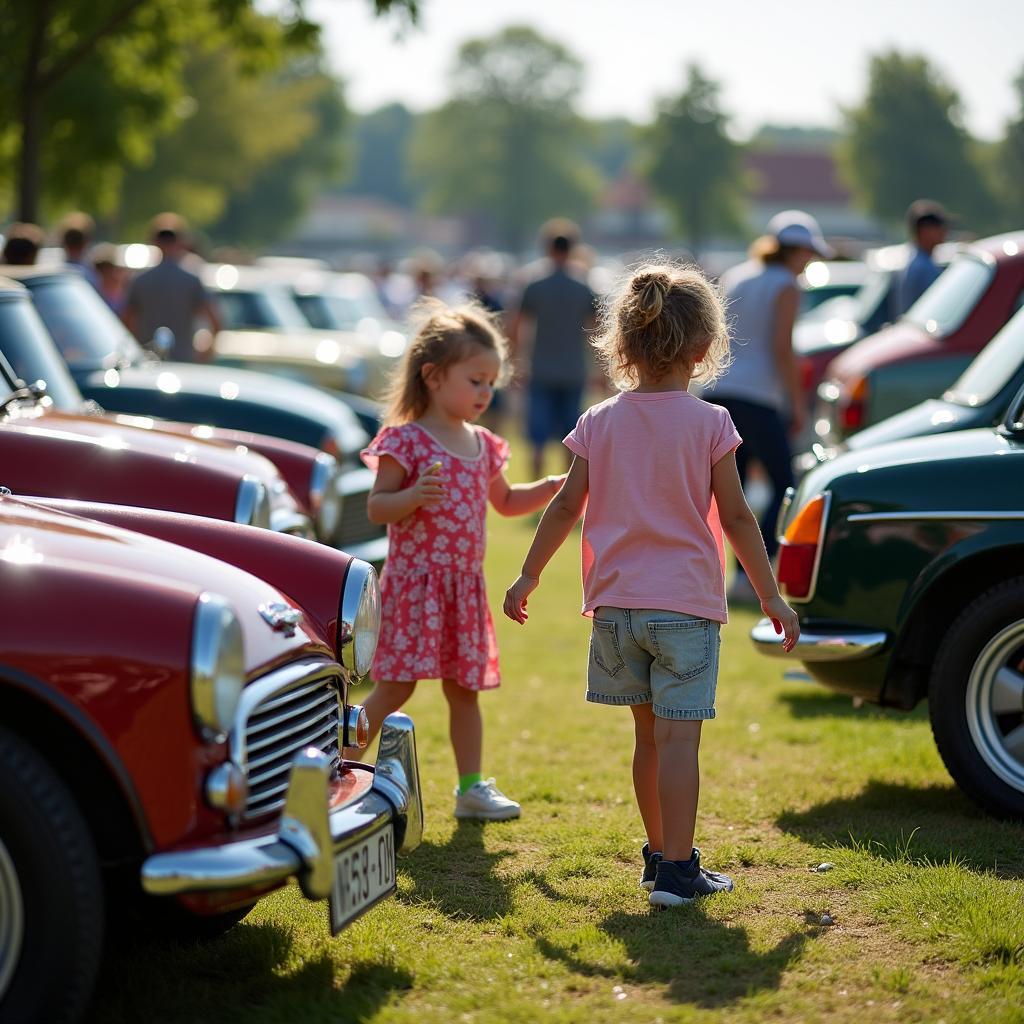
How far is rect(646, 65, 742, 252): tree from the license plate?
180 feet

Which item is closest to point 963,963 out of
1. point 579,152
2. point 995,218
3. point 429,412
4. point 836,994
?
point 836,994

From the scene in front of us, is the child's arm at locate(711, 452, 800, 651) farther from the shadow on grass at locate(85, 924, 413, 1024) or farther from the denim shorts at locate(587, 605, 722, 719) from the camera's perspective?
the shadow on grass at locate(85, 924, 413, 1024)

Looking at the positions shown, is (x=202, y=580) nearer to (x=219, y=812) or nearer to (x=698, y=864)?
(x=219, y=812)

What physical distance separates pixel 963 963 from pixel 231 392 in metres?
5.39

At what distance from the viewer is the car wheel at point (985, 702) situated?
15.7 feet

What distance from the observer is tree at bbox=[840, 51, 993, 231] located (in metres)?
49.5

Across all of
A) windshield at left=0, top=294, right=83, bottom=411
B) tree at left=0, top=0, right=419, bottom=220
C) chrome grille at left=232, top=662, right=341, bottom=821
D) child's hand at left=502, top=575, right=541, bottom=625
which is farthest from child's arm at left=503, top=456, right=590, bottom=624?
tree at left=0, top=0, right=419, bottom=220

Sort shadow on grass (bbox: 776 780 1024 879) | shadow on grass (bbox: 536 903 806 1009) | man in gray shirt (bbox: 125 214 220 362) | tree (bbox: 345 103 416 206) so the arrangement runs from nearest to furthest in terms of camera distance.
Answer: shadow on grass (bbox: 536 903 806 1009), shadow on grass (bbox: 776 780 1024 879), man in gray shirt (bbox: 125 214 220 362), tree (bbox: 345 103 416 206)

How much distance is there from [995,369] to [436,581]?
228 centimetres

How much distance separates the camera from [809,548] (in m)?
5.12

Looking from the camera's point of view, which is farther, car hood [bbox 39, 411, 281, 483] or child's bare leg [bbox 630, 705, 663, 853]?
car hood [bbox 39, 411, 281, 483]

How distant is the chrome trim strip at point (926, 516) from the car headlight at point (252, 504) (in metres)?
2.14

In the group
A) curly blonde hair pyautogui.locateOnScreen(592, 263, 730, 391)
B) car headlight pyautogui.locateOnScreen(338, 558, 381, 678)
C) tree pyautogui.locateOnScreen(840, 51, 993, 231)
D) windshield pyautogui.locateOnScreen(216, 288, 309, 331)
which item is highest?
tree pyautogui.locateOnScreen(840, 51, 993, 231)

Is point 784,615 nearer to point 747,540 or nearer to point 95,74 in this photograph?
point 747,540
